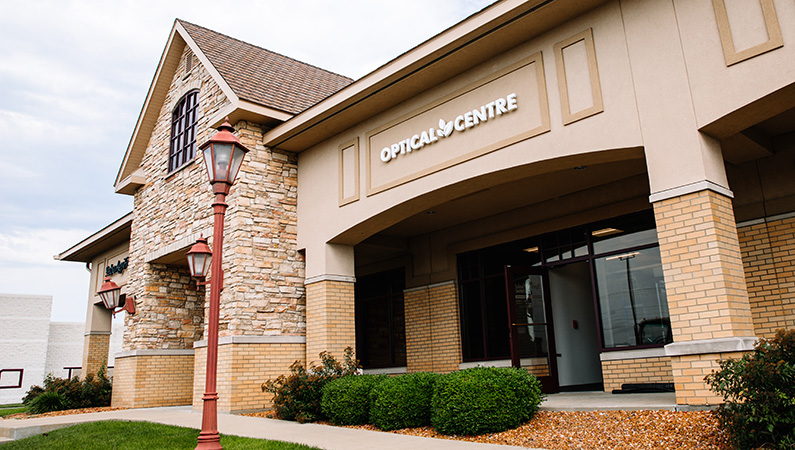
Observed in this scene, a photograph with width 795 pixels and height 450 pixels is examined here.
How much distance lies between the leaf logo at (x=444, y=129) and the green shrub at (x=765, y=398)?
6360 millimetres

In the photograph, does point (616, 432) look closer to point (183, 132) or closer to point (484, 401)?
point (484, 401)

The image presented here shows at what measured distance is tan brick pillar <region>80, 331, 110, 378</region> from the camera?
24.0 m

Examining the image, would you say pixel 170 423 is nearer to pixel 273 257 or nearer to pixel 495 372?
pixel 273 257

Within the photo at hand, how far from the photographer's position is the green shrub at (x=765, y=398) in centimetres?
563

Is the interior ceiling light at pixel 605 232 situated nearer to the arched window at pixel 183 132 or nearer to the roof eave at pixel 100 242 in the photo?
the arched window at pixel 183 132

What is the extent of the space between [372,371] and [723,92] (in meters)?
12.7

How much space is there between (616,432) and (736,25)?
530 cm

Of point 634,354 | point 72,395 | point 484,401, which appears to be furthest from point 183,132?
point 634,354

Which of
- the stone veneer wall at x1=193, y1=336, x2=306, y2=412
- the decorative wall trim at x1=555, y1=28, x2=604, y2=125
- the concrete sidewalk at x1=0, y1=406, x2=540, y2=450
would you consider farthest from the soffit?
the concrete sidewalk at x1=0, y1=406, x2=540, y2=450

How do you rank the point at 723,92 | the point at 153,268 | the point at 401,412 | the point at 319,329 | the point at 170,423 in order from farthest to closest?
1. the point at 153,268
2. the point at 319,329
3. the point at 170,423
4. the point at 401,412
5. the point at 723,92

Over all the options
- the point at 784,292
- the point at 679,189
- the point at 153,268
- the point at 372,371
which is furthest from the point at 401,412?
the point at 153,268

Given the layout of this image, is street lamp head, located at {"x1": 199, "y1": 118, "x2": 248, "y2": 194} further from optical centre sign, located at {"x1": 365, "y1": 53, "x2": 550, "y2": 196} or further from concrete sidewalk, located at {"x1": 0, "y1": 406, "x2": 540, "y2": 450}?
optical centre sign, located at {"x1": 365, "y1": 53, "x2": 550, "y2": 196}

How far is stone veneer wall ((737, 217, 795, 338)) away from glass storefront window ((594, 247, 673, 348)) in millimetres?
1644

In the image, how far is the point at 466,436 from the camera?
830 centimetres
